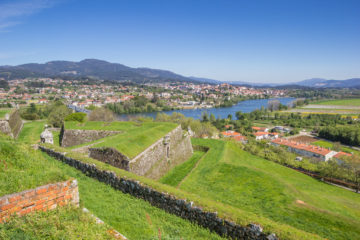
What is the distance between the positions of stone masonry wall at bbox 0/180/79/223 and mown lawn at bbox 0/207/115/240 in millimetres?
127

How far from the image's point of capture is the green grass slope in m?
7.13

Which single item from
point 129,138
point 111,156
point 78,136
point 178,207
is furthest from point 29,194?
point 78,136

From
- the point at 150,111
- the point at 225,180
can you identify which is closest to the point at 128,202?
the point at 225,180

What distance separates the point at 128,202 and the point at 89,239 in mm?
3024

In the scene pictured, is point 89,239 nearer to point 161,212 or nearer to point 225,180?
point 161,212

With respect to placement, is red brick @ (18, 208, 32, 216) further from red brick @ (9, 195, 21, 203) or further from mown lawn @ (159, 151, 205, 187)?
mown lawn @ (159, 151, 205, 187)

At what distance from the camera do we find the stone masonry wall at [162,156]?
10344 millimetres

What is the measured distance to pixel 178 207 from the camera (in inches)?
220

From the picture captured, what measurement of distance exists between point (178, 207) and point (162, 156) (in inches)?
289

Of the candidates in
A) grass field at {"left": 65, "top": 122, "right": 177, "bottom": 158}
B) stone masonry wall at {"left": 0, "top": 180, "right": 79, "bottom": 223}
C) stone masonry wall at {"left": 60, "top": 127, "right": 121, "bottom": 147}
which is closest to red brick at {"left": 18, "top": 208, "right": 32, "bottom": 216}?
stone masonry wall at {"left": 0, "top": 180, "right": 79, "bottom": 223}

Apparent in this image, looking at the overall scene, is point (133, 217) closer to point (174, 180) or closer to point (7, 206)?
point (7, 206)

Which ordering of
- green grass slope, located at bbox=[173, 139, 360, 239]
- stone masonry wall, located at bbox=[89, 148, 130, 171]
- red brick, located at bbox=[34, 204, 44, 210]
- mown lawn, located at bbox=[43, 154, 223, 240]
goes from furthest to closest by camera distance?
stone masonry wall, located at bbox=[89, 148, 130, 171], green grass slope, located at bbox=[173, 139, 360, 239], mown lawn, located at bbox=[43, 154, 223, 240], red brick, located at bbox=[34, 204, 44, 210]

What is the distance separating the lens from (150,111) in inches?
3494

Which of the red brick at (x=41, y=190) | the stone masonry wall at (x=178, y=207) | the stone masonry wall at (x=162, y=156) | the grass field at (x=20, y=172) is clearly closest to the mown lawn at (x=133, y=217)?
the stone masonry wall at (x=178, y=207)
